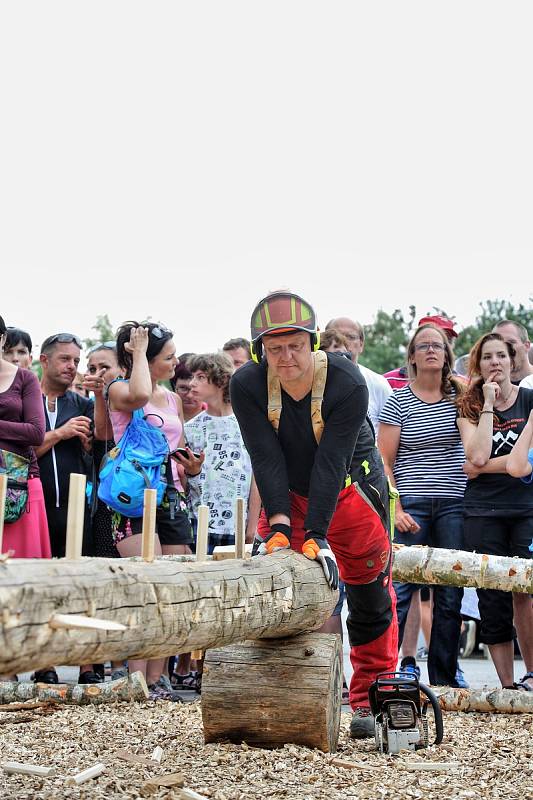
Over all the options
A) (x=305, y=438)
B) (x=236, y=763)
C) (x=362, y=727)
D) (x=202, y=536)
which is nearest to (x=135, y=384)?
(x=305, y=438)

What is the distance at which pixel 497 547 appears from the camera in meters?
6.83

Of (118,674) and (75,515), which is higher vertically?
(75,515)

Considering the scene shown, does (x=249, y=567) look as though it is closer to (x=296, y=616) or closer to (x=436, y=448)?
(x=296, y=616)

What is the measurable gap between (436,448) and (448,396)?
0.41 m

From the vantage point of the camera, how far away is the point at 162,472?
6656mm

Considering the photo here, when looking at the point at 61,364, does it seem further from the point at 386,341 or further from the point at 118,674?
the point at 386,341

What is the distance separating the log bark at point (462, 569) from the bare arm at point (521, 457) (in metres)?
0.62

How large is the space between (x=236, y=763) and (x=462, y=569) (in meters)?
2.41

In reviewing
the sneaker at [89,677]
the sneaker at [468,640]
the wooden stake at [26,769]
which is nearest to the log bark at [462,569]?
the sneaker at [89,677]

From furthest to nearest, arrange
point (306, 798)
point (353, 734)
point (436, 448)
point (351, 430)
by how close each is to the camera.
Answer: point (436, 448) < point (353, 734) < point (351, 430) < point (306, 798)

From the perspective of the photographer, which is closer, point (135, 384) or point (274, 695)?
point (274, 695)

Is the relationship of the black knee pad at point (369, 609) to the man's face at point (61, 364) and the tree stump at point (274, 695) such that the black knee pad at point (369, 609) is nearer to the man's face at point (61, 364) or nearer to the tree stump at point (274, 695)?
the tree stump at point (274, 695)

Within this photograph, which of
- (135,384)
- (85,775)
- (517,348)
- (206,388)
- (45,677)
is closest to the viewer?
(85,775)

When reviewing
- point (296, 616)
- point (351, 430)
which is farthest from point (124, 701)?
point (351, 430)
